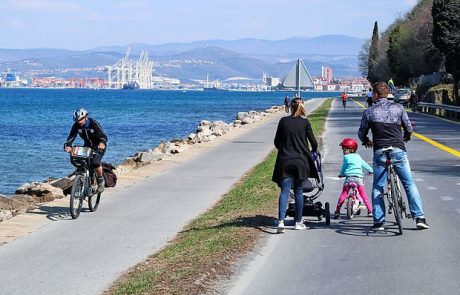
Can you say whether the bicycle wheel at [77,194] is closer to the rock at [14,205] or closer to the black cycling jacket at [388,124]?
the rock at [14,205]

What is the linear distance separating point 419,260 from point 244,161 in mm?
14824

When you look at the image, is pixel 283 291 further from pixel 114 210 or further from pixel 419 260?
pixel 114 210

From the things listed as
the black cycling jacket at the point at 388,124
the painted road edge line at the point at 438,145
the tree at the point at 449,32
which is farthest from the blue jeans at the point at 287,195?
the tree at the point at 449,32

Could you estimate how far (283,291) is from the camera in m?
7.77

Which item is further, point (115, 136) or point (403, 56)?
point (403, 56)

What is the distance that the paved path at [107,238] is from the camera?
344 inches

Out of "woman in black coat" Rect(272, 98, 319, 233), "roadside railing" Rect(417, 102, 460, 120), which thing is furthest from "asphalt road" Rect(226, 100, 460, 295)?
"roadside railing" Rect(417, 102, 460, 120)

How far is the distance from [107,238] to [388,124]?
155 inches

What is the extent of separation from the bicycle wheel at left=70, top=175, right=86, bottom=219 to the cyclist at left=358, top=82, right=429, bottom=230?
15.2 feet

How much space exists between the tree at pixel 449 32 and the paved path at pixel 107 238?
3360cm

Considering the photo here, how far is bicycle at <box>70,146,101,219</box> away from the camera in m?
13.1

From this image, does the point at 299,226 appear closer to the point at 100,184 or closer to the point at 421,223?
the point at 421,223

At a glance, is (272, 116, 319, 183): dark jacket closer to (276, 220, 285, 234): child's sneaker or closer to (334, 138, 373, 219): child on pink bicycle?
(276, 220, 285, 234): child's sneaker

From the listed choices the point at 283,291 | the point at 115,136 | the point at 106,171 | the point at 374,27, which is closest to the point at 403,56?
the point at 115,136
